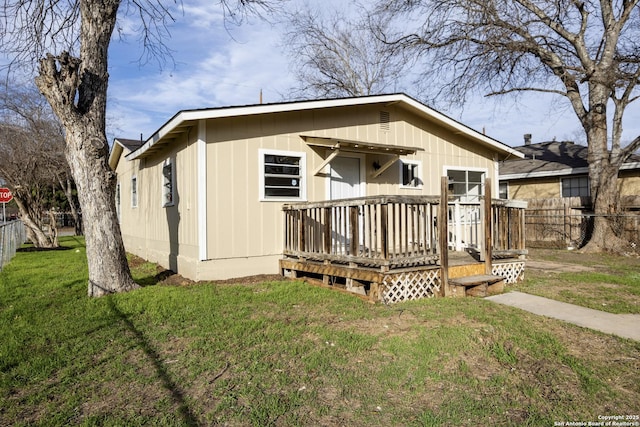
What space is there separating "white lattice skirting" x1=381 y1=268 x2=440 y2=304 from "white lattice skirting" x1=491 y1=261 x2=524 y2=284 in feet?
4.85

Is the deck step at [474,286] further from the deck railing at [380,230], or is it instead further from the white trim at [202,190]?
the white trim at [202,190]

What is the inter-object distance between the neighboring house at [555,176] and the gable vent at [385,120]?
8019 mm

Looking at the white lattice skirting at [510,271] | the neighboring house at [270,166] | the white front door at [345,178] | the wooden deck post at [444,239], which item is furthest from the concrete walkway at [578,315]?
the neighboring house at [270,166]

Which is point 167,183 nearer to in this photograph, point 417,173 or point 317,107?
point 317,107

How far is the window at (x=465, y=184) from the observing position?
11.4m

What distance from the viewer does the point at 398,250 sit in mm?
7359

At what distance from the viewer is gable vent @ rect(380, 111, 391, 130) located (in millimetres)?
10141

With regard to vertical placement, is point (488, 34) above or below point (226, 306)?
above

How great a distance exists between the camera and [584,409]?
10.3ft

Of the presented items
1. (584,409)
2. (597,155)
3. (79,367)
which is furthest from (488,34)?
(79,367)

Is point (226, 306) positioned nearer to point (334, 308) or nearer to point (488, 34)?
point (334, 308)

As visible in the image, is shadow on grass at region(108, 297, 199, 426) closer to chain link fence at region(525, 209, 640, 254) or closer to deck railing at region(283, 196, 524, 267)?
deck railing at region(283, 196, 524, 267)

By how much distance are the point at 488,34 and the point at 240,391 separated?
14.3m

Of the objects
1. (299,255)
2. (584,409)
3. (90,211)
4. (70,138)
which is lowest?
(584,409)
